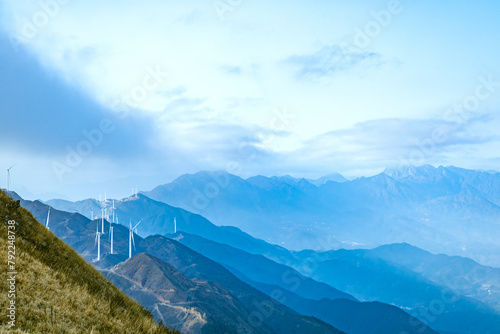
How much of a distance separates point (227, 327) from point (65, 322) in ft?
582

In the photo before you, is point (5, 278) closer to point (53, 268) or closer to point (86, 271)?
point (53, 268)

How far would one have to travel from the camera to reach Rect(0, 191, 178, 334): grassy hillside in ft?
62.0

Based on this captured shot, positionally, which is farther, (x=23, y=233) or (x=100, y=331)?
(x=23, y=233)

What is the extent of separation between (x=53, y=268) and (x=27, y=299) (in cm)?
539

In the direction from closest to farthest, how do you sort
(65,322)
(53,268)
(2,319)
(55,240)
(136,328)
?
(2,319), (65,322), (136,328), (53,268), (55,240)

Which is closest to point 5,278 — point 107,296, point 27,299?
point 27,299

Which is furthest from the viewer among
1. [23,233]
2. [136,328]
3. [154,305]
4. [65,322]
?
[154,305]

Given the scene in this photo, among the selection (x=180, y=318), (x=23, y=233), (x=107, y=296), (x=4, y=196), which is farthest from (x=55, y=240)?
(x=180, y=318)

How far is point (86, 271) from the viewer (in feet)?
96.1

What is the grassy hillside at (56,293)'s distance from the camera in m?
18.9

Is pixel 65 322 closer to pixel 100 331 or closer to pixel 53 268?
pixel 100 331

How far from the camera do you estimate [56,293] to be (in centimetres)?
2136

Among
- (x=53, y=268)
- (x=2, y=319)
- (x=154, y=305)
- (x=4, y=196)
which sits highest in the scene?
(x=4, y=196)

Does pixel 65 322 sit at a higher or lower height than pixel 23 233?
lower
